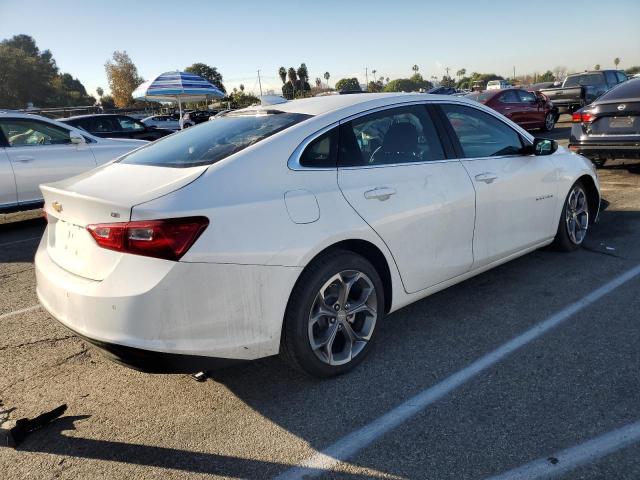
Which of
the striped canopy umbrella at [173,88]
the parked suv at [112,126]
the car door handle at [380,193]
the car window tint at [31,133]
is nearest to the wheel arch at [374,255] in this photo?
the car door handle at [380,193]

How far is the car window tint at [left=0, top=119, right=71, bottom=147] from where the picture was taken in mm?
7297

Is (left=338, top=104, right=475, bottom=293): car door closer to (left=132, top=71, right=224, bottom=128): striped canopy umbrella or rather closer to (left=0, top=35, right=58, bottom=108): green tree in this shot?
(left=132, top=71, right=224, bottom=128): striped canopy umbrella

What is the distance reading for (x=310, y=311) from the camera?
110 inches

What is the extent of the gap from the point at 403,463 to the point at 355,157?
170 centimetres

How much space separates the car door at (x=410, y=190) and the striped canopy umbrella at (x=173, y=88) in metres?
13.9

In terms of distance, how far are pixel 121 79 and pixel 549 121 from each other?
213ft

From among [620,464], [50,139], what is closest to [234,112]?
[620,464]

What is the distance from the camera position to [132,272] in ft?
7.89

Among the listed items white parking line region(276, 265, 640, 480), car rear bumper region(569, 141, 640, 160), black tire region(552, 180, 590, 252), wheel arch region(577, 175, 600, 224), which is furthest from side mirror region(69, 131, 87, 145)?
car rear bumper region(569, 141, 640, 160)

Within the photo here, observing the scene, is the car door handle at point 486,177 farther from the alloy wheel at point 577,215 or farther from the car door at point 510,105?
the car door at point 510,105

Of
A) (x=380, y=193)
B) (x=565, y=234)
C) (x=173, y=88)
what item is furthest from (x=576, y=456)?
(x=173, y=88)

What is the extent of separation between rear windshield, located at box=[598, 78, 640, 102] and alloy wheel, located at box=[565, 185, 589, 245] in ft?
12.3

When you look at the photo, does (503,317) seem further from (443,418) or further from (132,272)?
(132,272)

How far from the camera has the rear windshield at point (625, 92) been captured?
308 inches
